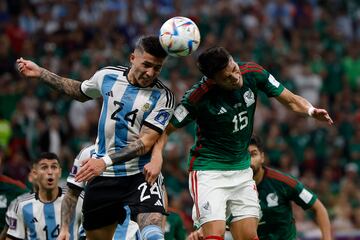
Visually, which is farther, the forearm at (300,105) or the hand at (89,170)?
the forearm at (300,105)

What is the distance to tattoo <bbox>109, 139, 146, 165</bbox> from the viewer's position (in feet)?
27.2

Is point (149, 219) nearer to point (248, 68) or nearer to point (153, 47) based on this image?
point (153, 47)

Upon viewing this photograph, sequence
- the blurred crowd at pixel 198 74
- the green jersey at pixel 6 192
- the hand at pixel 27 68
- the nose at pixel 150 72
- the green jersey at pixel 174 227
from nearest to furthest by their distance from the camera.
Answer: the nose at pixel 150 72, the hand at pixel 27 68, the green jersey at pixel 6 192, the green jersey at pixel 174 227, the blurred crowd at pixel 198 74

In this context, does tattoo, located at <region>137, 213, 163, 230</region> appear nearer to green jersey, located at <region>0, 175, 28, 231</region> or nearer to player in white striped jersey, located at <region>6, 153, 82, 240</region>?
player in white striped jersey, located at <region>6, 153, 82, 240</region>

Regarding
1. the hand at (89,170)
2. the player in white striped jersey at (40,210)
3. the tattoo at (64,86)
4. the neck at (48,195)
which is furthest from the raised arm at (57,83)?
the neck at (48,195)

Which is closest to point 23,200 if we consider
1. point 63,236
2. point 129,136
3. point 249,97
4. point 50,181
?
point 50,181

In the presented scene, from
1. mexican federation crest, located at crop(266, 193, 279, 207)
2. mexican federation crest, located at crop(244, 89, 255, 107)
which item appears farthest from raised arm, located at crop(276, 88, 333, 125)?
mexican federation crest, located at crop(266, 193, 279, 207)

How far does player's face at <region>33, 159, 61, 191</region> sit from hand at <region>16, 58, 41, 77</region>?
1806 millimetres

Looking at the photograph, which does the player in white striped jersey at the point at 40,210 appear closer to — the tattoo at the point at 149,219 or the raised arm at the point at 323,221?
the tattoo at the point at 149,219

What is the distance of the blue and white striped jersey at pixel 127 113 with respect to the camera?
8477 millimetres

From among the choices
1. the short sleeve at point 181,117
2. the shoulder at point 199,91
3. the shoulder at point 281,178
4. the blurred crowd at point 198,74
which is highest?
the blurred crowd at point 198,74

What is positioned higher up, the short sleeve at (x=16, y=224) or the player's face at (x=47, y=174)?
the player's face at (x=47, y=174)

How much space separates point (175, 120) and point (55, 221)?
7.35 ft

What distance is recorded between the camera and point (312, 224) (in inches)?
608
